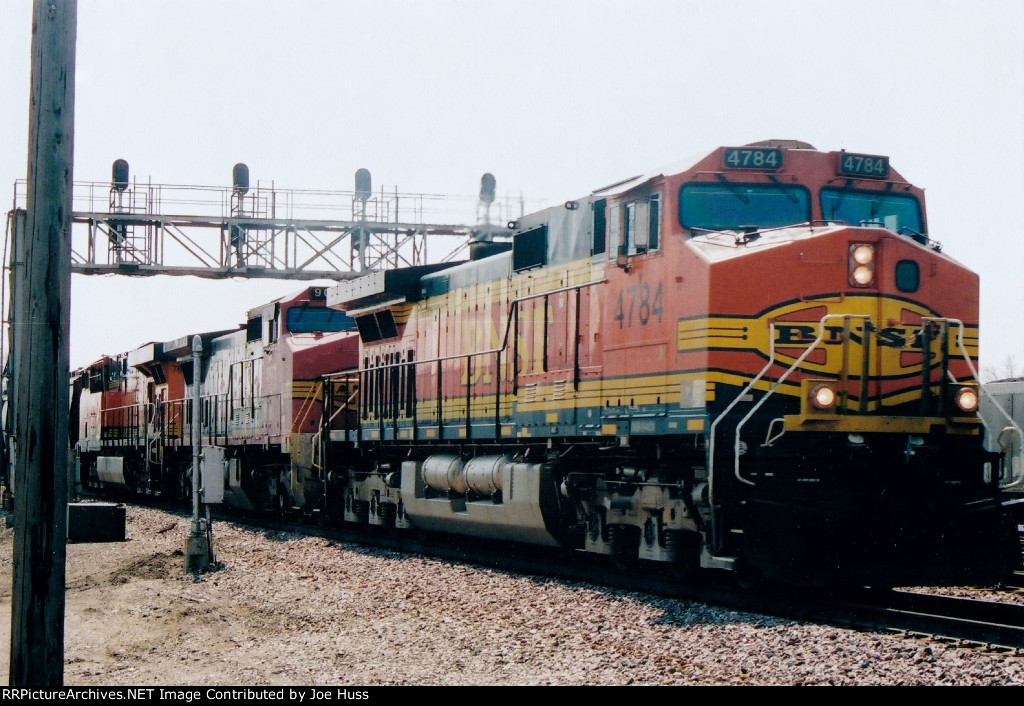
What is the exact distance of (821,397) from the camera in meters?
9.96

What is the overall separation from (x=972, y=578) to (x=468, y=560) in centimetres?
645

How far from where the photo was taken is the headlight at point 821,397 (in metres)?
9.95

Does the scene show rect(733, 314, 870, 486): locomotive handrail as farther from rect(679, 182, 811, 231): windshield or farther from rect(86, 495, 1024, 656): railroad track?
rect(679, 182, 811, 231): windshield

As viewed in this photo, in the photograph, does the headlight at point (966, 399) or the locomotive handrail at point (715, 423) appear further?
the headlight at point (966, 399)

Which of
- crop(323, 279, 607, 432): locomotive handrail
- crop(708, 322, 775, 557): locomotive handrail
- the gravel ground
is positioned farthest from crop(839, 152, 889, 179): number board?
the gravel ground

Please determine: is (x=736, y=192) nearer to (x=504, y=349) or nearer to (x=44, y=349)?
(x=504, y=349)

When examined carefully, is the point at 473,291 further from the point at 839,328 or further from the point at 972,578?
the point at 972,578

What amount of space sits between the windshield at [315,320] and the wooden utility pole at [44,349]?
15524mm

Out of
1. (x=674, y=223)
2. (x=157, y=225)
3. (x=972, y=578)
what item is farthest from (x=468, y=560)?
(x=157, y=225)

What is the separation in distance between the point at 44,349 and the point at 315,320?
52.4ft

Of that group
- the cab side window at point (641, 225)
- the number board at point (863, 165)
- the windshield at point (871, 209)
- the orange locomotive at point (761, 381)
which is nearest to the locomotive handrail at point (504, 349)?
the orange locomotive at point (761, 381)

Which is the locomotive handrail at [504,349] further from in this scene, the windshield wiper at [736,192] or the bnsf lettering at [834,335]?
the bnsf lettering at [834,335]

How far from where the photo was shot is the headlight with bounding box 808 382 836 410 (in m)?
9.95

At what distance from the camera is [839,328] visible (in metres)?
10.3
